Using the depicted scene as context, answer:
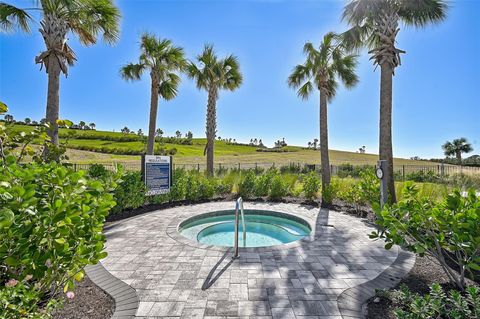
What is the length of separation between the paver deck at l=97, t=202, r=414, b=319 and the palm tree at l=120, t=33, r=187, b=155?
5884mm

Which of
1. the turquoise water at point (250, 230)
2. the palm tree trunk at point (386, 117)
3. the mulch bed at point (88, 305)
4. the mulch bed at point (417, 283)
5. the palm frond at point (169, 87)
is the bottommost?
the turquoise water at point (250, 230)

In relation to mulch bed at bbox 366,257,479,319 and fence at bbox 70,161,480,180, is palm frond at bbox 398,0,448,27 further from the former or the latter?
fence at bbox 70,161,480,180

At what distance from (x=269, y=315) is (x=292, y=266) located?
3.81ft

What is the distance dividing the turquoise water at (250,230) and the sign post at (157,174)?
188cm

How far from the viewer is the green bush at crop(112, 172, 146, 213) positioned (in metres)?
6.27

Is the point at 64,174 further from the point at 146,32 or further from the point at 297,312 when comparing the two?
the point at 146,32

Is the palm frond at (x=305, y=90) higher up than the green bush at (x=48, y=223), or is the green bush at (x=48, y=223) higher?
the palm frond at (x=305, y=90)

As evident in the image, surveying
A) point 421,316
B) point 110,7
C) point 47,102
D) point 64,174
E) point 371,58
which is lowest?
point 421,316

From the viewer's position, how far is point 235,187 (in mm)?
9539

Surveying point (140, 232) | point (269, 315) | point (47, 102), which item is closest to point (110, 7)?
point (47, 102)

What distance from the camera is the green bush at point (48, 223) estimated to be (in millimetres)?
1377

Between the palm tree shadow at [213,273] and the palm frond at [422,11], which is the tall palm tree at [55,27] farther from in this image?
the palm frond at [422,11]

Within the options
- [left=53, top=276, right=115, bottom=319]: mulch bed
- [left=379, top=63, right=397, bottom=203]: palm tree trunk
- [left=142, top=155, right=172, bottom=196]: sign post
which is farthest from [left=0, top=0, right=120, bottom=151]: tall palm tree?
[left=379, top=63, right=397, bottom=203]: palm tree trunk

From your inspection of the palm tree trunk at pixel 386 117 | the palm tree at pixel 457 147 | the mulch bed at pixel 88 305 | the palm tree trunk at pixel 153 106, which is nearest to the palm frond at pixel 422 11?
the palm tree trunk at pixel 386 117
